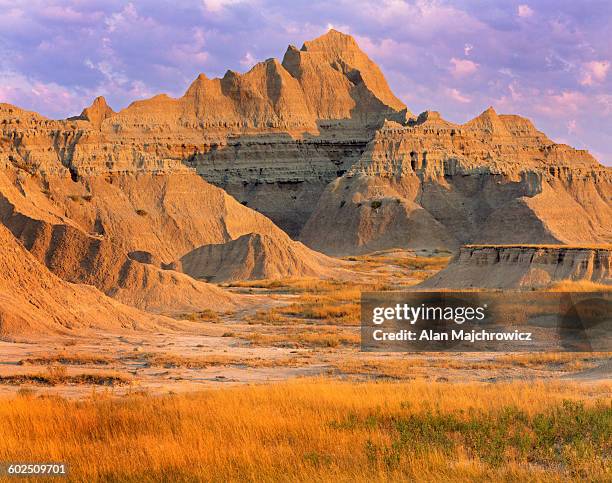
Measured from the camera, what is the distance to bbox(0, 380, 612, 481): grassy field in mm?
10352

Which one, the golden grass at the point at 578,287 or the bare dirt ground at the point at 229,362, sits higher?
the golden grass at the point at 578,287

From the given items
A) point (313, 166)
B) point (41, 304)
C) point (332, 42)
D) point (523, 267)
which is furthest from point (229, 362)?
point (332, 42)

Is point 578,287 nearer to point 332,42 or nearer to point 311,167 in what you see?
point 311,167

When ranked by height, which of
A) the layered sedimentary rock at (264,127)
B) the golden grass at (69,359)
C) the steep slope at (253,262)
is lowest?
the golden grass at (69,359)

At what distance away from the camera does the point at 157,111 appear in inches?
5349

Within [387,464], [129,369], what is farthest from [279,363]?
[387,464]

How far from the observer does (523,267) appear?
43.4 meters

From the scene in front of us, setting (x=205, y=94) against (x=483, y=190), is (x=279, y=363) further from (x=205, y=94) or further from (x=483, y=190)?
(x=205, y=94)

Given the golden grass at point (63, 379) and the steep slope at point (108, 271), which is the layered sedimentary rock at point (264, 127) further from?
the golden grass at point (63, 379)

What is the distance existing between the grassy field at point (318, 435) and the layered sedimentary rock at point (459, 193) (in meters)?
90.5

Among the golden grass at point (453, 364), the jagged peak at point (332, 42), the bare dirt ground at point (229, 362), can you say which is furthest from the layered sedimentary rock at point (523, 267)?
the jagged peak at point (332, 42)

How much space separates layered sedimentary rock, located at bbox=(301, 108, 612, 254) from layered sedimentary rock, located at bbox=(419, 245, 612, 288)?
57.4 metres

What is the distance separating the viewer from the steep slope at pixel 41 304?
23875mm

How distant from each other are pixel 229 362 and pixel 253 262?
4405cm
